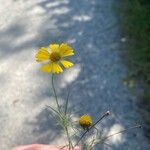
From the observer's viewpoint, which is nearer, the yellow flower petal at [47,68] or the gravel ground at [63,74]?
the yellow flower petal at [47,68]

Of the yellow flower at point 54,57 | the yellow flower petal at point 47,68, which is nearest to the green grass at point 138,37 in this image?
the yellow flower at point 54,57

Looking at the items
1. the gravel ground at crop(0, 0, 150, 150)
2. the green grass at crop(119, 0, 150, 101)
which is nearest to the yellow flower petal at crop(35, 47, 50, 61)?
the gravel ground at crop(0, 0, 150, 150)

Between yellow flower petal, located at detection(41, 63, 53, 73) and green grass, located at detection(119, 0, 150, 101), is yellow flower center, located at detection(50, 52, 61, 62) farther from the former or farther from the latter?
green grass, located at detection(119, 0, 150, 101)

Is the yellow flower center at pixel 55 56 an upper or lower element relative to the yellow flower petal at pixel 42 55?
lower

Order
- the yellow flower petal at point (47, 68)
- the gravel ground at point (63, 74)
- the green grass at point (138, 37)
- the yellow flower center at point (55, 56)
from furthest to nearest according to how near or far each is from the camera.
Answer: the green grass at point (138, 37) → the gravel ground at point (63, 74) → the yellow flower center at point (55, 56) → the yellow flower petal at point (47, 68)

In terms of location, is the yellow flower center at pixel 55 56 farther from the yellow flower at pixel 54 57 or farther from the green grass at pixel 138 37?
the green grass at pixel 138 37

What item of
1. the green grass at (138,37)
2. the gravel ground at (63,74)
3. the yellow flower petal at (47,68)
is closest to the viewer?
the yellow flower petal at (47,68)
